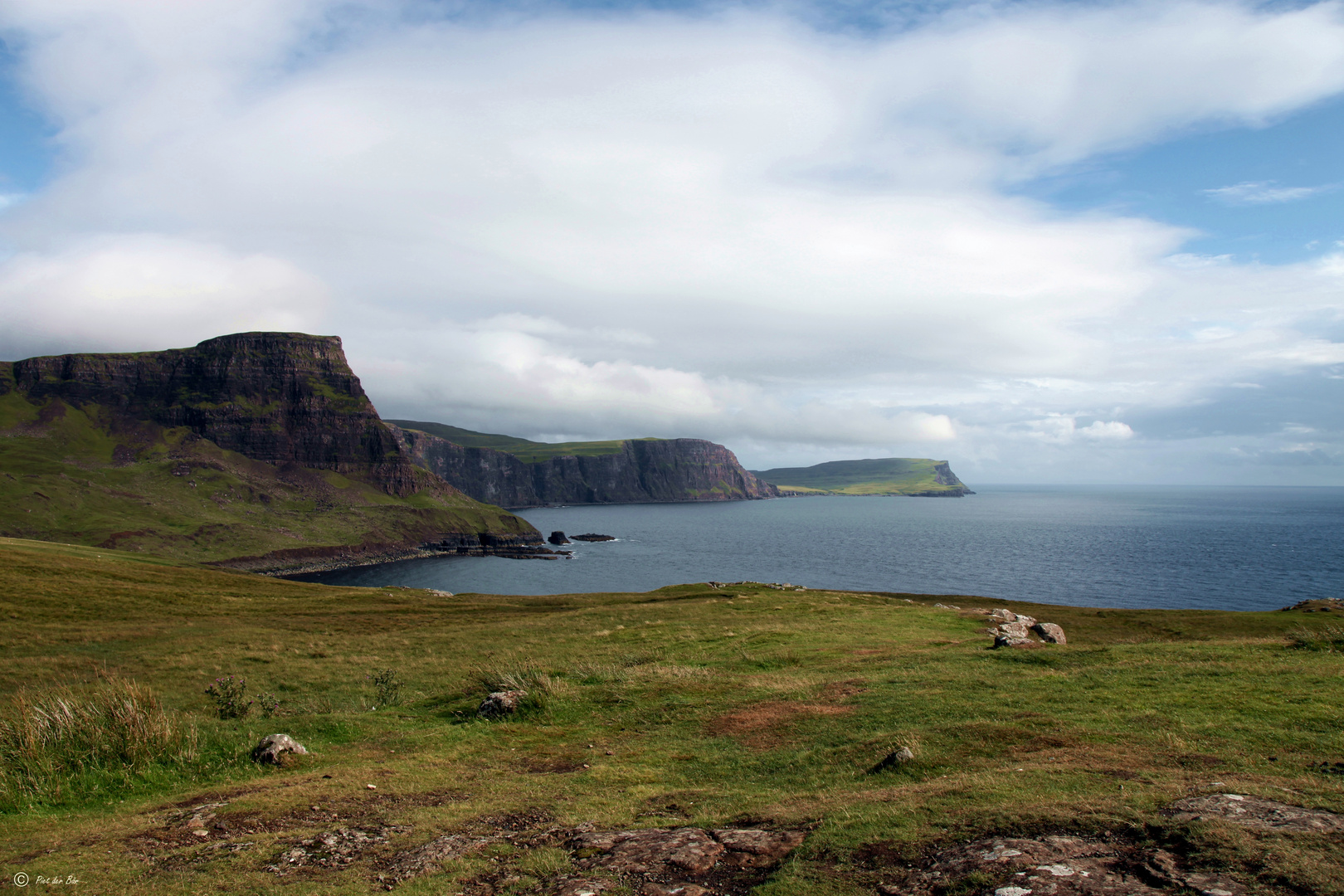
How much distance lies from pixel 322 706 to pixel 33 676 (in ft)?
52.6

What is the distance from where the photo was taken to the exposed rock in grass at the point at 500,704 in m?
21.4

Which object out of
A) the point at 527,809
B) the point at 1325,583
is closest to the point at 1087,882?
the point at 527,809

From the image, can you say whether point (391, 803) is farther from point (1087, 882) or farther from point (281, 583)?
point (281, 583)

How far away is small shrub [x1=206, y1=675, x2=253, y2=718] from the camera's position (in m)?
22.3

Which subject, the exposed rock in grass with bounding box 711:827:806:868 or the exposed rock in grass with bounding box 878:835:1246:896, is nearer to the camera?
the exposed rock in grass with bounding box 878:835:1246:896

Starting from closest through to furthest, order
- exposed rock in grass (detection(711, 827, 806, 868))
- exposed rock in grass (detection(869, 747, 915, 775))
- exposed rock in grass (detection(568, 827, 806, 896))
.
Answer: exposed rock in grass (detection(568, 827, 806, 896))
exposed rock in grass (detection(711, 827, 806, 868))
exposed rock in grass (detection(869, 747, 915, 775))

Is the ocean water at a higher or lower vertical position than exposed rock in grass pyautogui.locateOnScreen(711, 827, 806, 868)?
lower

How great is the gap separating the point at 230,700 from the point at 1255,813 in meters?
26.5

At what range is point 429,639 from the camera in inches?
1610

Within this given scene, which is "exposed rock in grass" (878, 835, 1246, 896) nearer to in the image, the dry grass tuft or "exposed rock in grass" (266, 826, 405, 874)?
"exposed rock in grass" (266, 826, 405, 874)

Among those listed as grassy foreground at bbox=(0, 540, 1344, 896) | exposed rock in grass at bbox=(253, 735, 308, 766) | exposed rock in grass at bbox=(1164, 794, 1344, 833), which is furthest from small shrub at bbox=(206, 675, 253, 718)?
exposed rock in grass at bbox=(1164, 794, 1344, 833)

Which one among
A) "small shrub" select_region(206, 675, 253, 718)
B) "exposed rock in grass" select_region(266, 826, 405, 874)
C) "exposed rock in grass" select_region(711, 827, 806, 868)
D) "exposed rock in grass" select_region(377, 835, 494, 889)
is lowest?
"small shrub" select_region(206, 675, 253, 718)

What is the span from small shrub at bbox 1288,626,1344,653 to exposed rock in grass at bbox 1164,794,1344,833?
20913 mm

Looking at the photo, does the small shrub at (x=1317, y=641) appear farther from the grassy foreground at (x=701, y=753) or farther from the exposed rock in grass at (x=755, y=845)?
the exposed rock in grass at (x=755, y=845)
